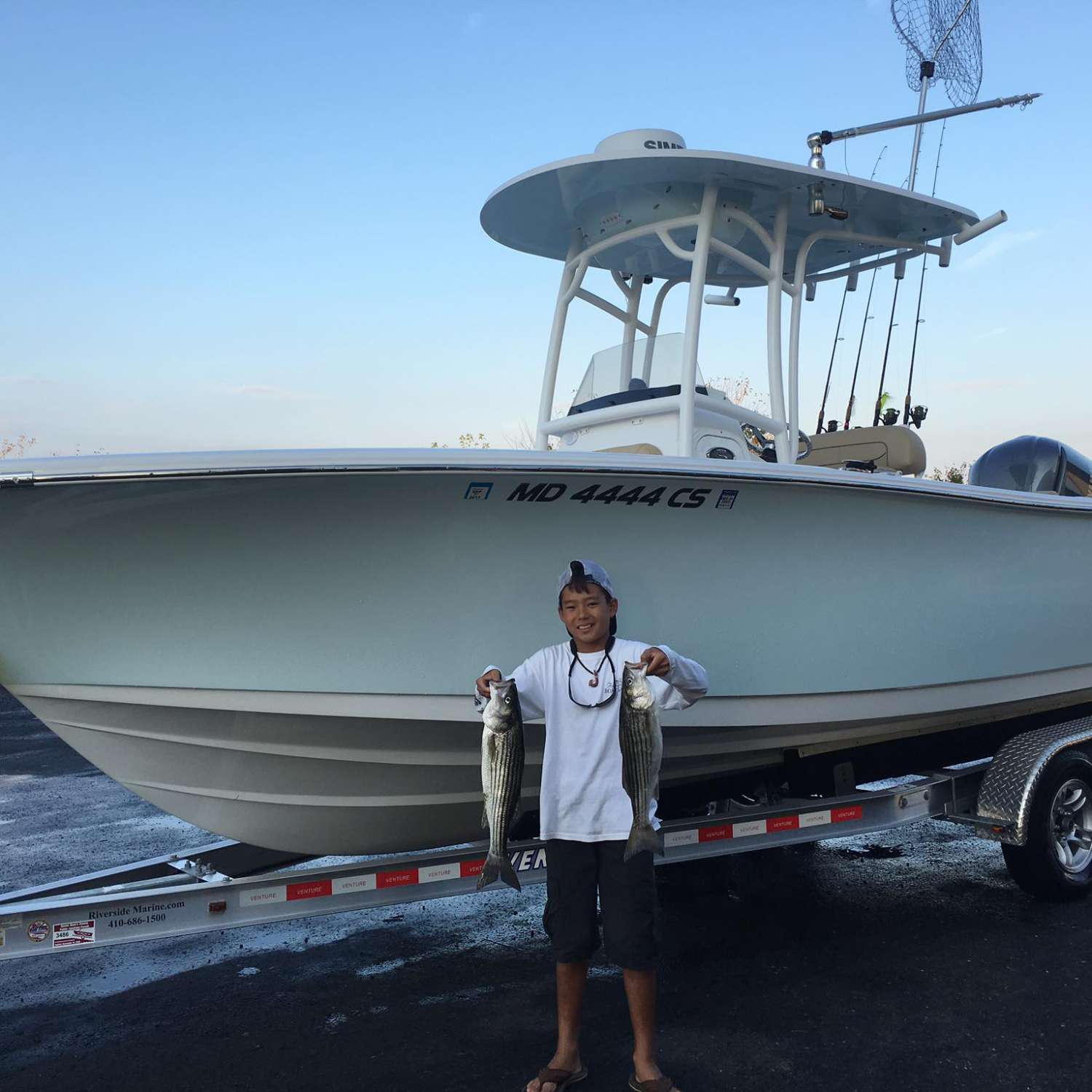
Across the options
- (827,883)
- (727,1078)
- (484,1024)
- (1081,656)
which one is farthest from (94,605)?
(1081,656)

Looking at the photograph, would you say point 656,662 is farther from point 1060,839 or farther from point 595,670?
point 1060,839

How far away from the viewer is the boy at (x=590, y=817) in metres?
2.79

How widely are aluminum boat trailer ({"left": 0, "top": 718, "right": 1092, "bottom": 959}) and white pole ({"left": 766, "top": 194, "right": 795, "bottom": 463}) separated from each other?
5.21 ft

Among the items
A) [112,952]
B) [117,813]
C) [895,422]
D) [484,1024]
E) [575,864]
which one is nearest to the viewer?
[575,864]

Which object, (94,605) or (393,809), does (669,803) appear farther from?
(94,605)

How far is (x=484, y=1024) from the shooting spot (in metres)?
3.46

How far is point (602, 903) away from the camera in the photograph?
285 cm

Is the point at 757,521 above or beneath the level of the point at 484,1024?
above

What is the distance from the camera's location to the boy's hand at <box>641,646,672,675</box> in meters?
2.66

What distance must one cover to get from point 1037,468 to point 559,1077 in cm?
377

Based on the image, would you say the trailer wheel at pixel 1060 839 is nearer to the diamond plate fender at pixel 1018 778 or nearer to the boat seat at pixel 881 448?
the diamond plate fender at pixel 1018 778

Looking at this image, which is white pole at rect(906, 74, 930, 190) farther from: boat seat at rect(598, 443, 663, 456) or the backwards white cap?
the backwards white cap

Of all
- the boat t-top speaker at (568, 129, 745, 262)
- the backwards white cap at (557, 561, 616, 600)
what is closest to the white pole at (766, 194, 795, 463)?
the boat t-top speaker at (568, 129, 745, 262)

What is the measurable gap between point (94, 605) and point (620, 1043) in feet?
7.04
